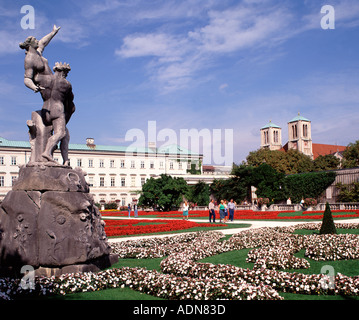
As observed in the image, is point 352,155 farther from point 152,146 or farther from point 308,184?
point 152,146

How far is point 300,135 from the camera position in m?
113

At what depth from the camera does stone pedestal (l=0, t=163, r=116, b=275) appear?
7.60 m

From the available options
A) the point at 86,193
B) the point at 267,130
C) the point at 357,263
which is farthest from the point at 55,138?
the point at 267,130

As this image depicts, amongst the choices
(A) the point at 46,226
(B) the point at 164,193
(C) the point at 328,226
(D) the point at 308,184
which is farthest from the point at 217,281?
(D) the point at 308,184

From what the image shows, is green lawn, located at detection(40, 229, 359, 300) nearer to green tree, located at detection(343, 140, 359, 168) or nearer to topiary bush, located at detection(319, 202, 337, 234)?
topiary bush, located at detection(319, 202, 337, 234)

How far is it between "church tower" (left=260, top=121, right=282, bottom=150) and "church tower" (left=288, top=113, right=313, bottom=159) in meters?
4.85

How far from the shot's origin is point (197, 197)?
177 ft

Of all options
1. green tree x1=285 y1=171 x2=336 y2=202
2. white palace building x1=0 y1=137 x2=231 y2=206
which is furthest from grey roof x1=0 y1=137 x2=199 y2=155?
green tree x1=285 y1=171 x2=336 y2=202

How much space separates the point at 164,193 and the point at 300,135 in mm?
79772

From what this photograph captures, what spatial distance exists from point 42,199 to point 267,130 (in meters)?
119
